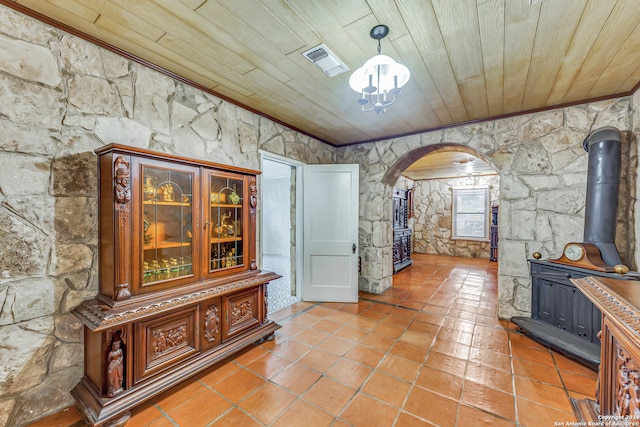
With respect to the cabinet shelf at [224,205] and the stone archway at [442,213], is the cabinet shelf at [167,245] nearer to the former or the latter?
the cabinet shelf at [224,205]

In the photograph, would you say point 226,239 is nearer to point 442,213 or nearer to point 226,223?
point 226,223

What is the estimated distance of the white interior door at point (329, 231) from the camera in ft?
12.1

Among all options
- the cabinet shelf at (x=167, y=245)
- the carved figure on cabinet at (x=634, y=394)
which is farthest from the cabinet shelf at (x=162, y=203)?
the carved figure on cabinet at (x=634, y=394)

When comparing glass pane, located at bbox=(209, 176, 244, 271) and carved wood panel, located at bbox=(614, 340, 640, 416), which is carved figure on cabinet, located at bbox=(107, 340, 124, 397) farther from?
carved wood panel, located at bbox=(614, 340, 640, 416)

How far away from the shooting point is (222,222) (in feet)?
7.61

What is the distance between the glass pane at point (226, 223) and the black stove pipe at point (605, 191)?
336cm

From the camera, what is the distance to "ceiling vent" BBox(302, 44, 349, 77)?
182 cm

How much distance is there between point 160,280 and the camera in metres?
1.84

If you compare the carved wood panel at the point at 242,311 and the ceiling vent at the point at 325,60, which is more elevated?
the ceiling vent at the point at 325,60

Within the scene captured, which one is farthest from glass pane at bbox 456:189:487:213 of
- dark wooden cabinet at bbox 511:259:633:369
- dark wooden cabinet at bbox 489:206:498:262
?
dark wooden cabinet at bbox 511:259:633:369

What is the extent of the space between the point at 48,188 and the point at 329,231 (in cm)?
288

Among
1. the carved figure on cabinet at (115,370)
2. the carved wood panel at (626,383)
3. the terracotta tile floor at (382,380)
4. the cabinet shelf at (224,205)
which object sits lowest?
the terracotta tile floor at (382,380)

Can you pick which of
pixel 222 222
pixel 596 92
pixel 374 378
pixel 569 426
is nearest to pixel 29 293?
pixel 222 222

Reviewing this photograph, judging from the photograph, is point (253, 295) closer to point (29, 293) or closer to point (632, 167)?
point (29, 293)
